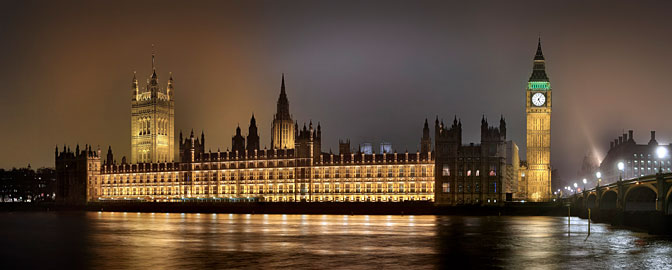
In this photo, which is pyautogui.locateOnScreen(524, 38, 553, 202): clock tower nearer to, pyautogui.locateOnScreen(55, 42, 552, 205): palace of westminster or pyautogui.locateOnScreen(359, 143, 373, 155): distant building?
pyautogui.locateOnScreen(55, 42, 552, 205): palace of westminster

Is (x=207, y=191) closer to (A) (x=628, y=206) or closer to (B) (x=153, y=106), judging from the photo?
(B) (x=153, y=106)

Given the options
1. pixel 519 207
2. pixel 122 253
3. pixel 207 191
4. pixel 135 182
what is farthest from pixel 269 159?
pixel 122 253

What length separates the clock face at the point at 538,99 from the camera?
152 meters

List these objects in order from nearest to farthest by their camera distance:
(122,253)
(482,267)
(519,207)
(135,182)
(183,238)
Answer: (482,267), (122,253), (183,238), (519,207), (135,182)

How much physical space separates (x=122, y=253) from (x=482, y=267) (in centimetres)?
2019

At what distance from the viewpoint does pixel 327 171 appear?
14100 centimetres

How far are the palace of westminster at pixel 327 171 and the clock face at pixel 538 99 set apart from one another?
0.49ft

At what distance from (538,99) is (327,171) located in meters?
48.3

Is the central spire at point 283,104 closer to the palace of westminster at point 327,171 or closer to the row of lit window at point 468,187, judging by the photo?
the palace of westminster at point 327,171

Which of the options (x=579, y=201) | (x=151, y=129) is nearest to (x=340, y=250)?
(x=579, y=201)

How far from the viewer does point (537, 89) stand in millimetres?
152000

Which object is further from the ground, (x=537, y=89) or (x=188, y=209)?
(x=537, y=89)

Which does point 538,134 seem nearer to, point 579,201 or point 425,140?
point 425,140

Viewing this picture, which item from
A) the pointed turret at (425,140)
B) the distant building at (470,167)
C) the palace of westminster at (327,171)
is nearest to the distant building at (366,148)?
the palace of westminster at (327,171)
